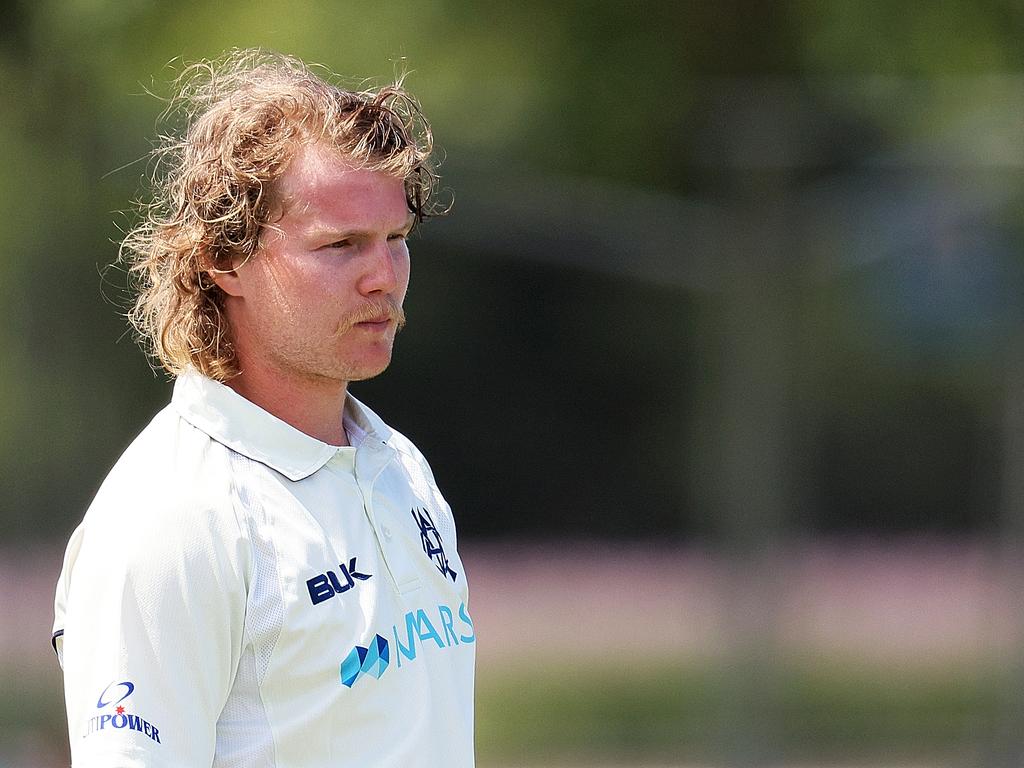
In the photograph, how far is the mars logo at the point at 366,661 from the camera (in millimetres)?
1393

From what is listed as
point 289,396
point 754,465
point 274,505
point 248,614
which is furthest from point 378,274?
point 754,465

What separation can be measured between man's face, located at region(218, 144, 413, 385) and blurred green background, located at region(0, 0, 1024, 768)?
3.47 m

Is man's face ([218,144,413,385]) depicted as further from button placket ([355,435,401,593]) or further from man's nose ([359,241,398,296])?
button placket ([355,435,401,593])

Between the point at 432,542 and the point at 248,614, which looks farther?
the point at 432,542

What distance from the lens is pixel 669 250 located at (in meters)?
5.14

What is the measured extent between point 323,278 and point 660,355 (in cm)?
380

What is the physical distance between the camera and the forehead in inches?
59.9

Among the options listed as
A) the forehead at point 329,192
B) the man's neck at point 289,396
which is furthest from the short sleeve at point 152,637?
the forehead at point 329,192

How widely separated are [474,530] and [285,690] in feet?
12.8

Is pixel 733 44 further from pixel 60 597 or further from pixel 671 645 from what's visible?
pixel 60 597

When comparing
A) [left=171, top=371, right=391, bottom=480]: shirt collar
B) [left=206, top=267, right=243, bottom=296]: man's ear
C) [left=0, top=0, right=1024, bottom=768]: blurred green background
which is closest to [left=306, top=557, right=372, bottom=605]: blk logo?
[left=171, top=371, right=391, bottom=480]: shirt collar

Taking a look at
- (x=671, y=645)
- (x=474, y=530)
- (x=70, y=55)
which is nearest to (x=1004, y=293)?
(x=671, y=645)

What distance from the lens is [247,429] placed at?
58.5 inches

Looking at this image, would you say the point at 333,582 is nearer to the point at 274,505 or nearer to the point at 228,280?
the point at 274,505
